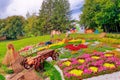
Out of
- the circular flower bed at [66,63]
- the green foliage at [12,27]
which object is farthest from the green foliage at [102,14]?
the circular flower bed at [66,63]

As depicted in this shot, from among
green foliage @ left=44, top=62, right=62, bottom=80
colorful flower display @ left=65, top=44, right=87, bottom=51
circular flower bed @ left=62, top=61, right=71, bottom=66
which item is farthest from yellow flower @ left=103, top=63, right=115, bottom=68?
colorful flower display @ left=65, top=44, right=87, bottom=51

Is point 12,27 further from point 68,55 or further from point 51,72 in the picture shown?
point 51,72

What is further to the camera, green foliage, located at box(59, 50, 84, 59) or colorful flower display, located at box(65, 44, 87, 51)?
colorful flower display, located at box(65, 44, 87, 51)

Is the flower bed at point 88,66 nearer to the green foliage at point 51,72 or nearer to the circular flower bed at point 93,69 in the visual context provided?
the circular flower bed at point 93,69

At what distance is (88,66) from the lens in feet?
62.9

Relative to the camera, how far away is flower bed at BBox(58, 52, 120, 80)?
18.0m

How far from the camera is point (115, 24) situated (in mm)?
64312

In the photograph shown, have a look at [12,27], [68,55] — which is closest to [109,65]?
[68,55]

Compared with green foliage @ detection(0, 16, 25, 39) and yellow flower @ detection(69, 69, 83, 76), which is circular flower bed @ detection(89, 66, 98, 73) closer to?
yellow flower @ detection(69, 69, 83, 76)

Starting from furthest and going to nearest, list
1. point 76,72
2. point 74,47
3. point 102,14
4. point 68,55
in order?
point 102,14 < point 74,47 < point 68,55 < point 76,72

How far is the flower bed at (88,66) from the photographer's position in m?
18.0

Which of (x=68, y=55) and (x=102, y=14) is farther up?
(x=102, y=14)

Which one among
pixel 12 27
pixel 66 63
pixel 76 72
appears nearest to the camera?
pixel 76 72

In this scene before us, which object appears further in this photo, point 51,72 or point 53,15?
point 53,15
